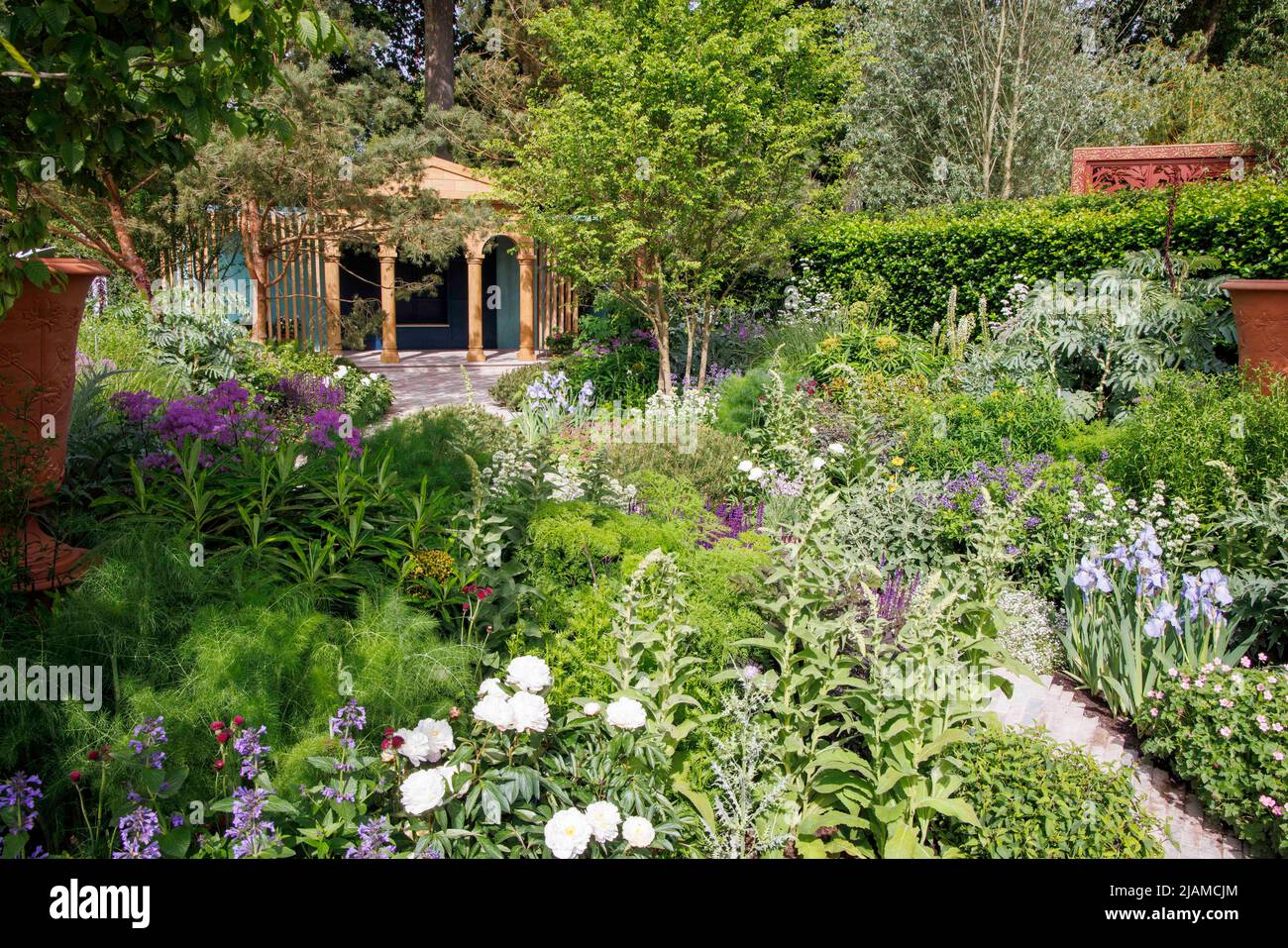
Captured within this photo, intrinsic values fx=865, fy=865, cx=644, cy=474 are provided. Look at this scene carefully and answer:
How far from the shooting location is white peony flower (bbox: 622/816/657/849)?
2.14 m

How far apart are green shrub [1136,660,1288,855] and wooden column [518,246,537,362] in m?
14.2

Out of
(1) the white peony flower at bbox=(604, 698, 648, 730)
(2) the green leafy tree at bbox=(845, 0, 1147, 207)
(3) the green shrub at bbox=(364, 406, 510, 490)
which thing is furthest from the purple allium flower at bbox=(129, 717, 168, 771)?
(2) the green leafy tree at bbox=(845, 0, 1147, 207)

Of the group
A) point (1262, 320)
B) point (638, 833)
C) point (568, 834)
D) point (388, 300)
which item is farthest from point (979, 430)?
point (388, 300)

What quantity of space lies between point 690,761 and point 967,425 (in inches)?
166

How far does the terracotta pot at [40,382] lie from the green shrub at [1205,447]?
527 cm

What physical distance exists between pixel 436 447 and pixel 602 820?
3154mm

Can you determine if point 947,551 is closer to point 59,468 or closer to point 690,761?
point 690,761

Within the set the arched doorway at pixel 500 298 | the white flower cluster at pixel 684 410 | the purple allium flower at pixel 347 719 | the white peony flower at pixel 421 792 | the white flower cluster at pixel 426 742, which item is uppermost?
the arched doorway at pixel 500 298

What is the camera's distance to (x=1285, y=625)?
4039 mm

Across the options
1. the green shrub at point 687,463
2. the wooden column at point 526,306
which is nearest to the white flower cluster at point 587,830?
the green shrub at point 687,463

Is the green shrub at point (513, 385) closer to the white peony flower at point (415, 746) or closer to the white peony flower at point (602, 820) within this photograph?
the white peony flower at point (415, 746)

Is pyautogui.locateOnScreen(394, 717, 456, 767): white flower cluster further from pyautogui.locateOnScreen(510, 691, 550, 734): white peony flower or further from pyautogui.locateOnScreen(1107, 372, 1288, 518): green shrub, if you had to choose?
pyautogui.locateOnScreen(1107, 372, 1288, 518): green shrub

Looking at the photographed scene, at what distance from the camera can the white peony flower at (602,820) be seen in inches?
83.6

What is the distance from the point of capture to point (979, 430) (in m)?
6.13
